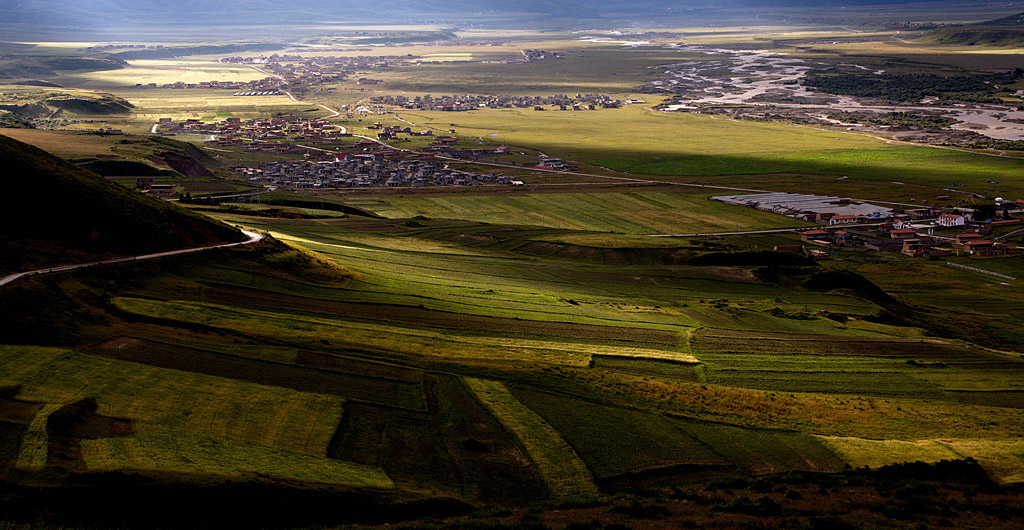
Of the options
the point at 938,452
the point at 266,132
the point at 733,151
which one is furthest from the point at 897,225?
the point at 266,132

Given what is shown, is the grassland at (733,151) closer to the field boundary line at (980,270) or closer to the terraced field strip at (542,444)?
the field boundary line at (980,270)

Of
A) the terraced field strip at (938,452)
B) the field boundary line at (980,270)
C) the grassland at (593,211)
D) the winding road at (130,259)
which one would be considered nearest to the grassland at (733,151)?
the grassland at (593,211)

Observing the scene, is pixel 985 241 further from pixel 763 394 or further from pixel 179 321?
pixel 179 321

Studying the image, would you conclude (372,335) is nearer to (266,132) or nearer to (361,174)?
(361,174)

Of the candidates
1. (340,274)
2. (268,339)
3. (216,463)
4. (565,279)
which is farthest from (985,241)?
(216,463)

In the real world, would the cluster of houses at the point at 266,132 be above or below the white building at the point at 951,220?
above

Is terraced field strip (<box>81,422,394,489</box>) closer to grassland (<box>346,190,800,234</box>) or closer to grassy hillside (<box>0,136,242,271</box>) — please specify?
grassy hillside (<box>0,136,242,271</box>)

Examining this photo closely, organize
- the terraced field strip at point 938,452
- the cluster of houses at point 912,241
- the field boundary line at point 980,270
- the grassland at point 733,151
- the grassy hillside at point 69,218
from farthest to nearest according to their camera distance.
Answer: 1. the grassland at point 733,151
2. the cluster of houses at point 912,241
3. the field boundary line at point 980,270
4. the grassy hillside at point 69,218
5. the terraced field strip at point 938,452

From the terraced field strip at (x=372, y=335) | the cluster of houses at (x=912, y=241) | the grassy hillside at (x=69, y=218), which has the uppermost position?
the grassy hillside at (x=69, y=218)
